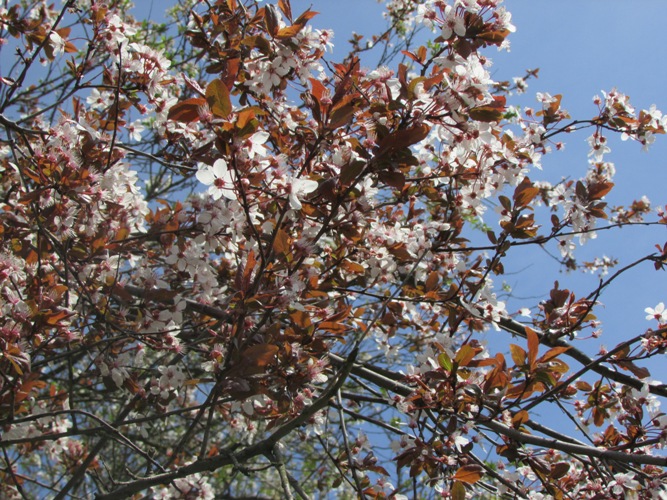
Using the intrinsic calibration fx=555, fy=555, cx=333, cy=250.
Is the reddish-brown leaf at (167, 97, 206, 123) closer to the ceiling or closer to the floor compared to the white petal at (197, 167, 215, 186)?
closer to the ceiling

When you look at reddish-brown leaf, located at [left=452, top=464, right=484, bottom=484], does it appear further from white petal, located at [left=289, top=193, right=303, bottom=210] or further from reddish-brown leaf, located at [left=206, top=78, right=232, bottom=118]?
reddish-brown leaf, located at [left=206, top=78, right=232, bottom=118]

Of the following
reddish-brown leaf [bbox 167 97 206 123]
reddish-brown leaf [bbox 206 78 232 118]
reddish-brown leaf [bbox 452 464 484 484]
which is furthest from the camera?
reddish-brown leaf [bbox 452 464 484 484]

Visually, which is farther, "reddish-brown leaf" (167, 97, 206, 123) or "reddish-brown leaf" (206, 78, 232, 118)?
"reddish-brown leaf" (167, 97, 206, 123)

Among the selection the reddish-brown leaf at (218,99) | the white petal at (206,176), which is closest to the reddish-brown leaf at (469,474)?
the white petal at (206,176)

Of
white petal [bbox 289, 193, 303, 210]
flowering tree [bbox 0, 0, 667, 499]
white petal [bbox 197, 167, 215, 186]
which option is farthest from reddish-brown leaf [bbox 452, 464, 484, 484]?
white petal [bbox 197, 167, 215, 186]

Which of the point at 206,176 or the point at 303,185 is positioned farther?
the point at 303,185

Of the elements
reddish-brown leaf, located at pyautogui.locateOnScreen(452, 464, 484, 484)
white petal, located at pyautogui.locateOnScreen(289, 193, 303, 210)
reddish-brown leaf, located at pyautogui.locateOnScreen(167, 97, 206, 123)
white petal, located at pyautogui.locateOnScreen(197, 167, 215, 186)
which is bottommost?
reddish-brown leaf, located at pyautogui.locateOnScreen(452, 464, 484, 484)

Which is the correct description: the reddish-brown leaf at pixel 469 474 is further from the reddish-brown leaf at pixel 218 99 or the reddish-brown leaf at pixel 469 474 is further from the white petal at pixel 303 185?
the reddish-brown leaf at pixel 218 99

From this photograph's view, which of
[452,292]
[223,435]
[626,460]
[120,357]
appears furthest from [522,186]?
[223,435]

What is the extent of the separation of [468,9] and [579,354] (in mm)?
1748

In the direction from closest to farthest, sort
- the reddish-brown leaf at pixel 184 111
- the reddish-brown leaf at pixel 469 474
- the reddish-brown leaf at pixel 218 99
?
the reddish-brown leaf at pixel 218 99, the reddish-brown leaf at pixel 184 111, the reddish-brown leaf at pixel 469 474

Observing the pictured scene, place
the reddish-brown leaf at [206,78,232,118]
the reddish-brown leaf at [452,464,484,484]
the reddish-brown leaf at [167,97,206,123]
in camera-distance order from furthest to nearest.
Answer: the reddish-brown leaf at [452,464,484,484], the reddish-brown leaf at [167,97,206,123], the reddish-brown leaf at [206,78,232,118]

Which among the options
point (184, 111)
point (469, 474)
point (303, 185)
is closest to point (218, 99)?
point (184, 111)

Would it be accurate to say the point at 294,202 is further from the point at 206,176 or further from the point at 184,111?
the point at 184,111
